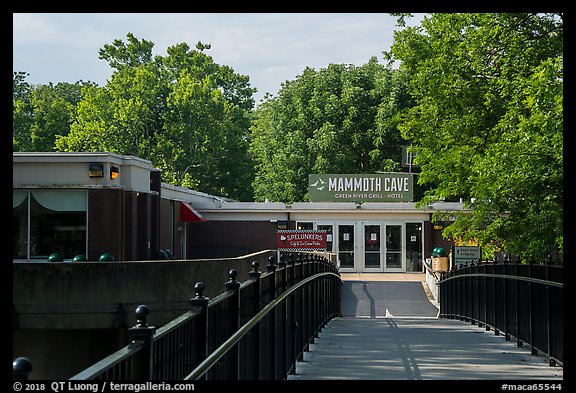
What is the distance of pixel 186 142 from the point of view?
63.1 meters

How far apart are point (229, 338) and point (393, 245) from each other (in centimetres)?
3905

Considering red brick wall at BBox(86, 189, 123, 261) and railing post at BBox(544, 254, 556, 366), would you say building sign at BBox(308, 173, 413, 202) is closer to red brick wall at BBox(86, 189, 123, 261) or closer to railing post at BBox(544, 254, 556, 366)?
red brick wall at BBox(86, 189, 123, 261)

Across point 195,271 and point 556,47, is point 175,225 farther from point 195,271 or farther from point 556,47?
point 556,47

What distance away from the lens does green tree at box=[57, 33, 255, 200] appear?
202 ft

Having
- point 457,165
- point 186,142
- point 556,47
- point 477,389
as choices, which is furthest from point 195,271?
point 186,142

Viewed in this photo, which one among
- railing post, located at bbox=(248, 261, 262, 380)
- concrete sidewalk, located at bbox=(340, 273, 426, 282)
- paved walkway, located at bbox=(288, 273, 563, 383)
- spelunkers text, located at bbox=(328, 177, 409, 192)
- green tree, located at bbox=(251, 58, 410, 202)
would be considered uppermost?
green tree, located at bbox=(251, 58, 410, 202)

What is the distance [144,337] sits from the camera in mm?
4145

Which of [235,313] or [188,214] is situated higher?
[188,214]

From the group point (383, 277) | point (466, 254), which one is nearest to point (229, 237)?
point (383, 277)

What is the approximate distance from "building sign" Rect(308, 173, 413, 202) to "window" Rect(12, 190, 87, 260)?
1935 centimetres

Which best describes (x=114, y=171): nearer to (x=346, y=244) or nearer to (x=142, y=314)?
(x=346, y=244)

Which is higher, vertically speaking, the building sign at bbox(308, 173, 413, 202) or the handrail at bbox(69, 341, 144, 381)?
the building sign at bbox(308, 173, 413, 202)

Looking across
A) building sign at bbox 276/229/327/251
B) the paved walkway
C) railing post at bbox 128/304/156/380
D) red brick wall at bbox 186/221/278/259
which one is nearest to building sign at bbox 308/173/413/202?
red brick wall at bbox 186/221/278/259

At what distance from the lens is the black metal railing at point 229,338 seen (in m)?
4.13
